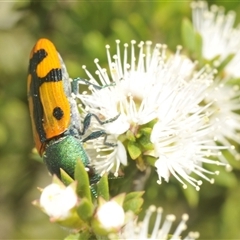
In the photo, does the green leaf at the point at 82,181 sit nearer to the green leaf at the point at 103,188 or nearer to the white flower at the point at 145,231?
the green leaf at the point at 103,188

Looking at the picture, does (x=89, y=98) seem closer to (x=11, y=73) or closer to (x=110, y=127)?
(x=110, y=127)

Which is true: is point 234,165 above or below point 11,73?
below

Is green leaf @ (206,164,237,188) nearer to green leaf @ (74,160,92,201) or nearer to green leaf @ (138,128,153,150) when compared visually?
green leaf @ (138,128,153,150)

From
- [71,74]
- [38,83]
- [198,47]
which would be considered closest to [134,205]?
[38,83]

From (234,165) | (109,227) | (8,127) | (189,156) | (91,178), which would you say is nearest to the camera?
(109,227)

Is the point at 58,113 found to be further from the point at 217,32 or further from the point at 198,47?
the point at 217,32

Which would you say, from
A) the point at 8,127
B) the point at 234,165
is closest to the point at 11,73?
the point at 8,127

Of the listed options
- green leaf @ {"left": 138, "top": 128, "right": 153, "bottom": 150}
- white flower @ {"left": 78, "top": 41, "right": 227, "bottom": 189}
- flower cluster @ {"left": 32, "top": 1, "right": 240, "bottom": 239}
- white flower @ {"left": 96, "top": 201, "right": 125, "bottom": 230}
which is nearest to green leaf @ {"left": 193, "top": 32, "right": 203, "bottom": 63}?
flower cluster @ {"left": 32, "top": 1, "right": 240, "bottom": 239}

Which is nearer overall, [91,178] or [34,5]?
[91,178]

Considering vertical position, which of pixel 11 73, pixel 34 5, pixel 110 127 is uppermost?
pixel 34 5
